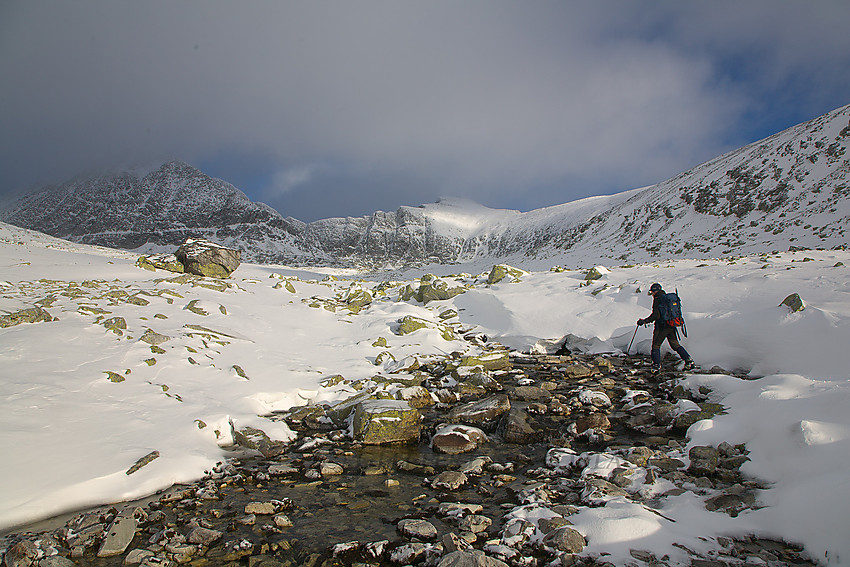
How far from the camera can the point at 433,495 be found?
5289mm

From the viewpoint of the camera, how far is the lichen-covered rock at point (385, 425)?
23.5 feet

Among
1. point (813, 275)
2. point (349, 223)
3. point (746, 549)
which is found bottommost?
point (746, 549)

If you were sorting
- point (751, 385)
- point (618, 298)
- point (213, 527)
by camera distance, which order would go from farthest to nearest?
point (618, 298), point (751, 385), point (213, 527)

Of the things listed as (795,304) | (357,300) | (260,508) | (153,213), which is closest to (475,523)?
(260,508)

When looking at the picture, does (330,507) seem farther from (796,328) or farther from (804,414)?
(796,328)

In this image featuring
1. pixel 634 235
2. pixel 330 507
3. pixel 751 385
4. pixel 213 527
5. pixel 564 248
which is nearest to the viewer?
pixel 213 527

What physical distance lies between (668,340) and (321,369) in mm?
9925

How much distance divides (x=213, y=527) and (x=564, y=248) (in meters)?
61.5

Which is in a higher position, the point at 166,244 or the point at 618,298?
the point at 166,244

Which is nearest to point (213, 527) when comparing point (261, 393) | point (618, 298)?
point (261, 393)

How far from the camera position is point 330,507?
200 inches

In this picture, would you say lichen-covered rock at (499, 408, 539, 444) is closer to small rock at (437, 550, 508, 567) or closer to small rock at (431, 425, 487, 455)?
small rock at (431, 425, 487, 455)

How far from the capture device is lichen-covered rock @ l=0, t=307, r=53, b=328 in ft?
28.2

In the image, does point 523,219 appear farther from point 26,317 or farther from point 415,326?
point 26,317
